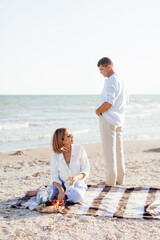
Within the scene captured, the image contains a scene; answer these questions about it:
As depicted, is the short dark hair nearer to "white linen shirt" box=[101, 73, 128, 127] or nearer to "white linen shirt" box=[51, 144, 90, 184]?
"white linen shirt" box=[101, 73, 128, 127]

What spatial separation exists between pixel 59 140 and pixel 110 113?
1005mm

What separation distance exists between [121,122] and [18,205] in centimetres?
200

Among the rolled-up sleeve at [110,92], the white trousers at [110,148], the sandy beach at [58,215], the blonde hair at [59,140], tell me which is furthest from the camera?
the white trousers at [110,148]

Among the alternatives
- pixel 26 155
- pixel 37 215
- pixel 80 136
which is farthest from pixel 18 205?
pixel 80 136

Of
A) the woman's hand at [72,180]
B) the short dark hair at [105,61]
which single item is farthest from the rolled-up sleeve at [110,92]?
the woman's hand at [72,180]

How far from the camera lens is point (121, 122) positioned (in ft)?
15.6

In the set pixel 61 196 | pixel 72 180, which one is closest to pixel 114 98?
pixel 72 180

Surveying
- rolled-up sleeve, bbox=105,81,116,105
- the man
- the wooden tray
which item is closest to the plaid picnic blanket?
the wooden tray

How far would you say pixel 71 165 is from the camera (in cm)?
407

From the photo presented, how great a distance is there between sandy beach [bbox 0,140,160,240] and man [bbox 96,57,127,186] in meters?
0.60

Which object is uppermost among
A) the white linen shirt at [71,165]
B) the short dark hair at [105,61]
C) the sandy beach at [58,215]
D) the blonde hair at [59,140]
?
the short dark hair at [105,61]

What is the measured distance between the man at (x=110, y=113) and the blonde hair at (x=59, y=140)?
2.66ft

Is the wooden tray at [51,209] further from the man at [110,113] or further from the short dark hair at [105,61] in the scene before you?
the short dark hair at [105,61]

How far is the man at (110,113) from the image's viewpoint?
4527mm
